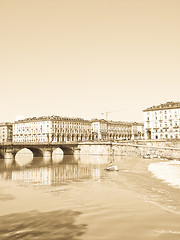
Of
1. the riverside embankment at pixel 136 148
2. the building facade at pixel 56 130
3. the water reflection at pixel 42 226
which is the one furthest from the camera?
the building facade at pixel 56 130

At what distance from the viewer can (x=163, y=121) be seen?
117188mm

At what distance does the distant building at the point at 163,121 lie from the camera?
376ft

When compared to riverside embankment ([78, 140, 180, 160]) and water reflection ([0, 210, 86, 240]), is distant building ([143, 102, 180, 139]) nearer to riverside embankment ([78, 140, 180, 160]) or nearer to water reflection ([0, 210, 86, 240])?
riverside embankment ([78, 140, 180, 160])

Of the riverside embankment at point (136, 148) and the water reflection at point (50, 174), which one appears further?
the riverside embankment at point (136, 148)

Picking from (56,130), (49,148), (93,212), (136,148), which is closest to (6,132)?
(56,130)

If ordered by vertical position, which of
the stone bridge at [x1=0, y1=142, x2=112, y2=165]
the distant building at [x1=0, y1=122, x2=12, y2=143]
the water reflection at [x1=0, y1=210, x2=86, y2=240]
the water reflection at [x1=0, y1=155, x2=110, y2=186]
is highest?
the distant building at [x1=0, y1=122, x2=12, y2=143]

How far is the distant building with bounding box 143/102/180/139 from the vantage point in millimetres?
114562

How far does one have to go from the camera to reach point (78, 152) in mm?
106125

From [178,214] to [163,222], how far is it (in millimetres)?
2106

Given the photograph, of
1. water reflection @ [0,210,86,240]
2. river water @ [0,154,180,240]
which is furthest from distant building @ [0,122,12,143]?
water reflection @ [0,210,86,240]

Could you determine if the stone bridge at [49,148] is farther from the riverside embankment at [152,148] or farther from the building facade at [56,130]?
the building facade at [56,130]

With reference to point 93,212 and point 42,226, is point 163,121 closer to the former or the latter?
point 93,212

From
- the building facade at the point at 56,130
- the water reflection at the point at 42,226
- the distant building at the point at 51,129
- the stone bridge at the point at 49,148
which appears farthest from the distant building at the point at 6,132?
the water reflection at the point at 42,226

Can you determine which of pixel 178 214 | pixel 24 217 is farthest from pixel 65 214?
pixel 178 214
